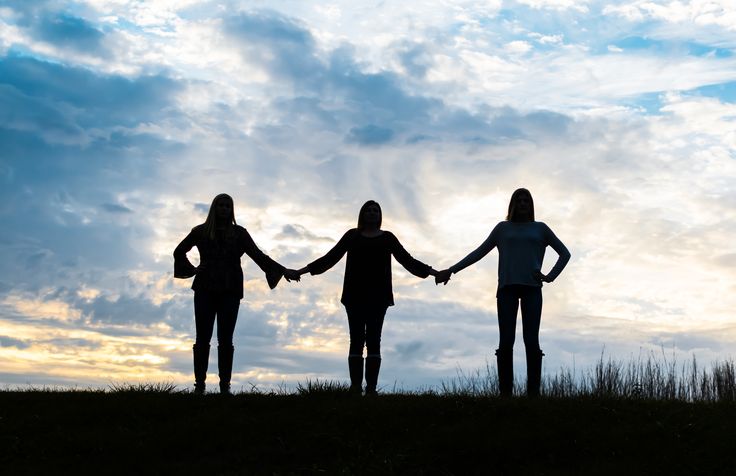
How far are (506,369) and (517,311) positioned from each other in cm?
84

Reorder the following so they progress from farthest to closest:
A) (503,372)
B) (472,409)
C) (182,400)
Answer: (503,372)
(182,400)
(472,409)

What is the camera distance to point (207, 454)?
32.9 ft

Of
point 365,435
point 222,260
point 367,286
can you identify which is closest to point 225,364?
point 222,260

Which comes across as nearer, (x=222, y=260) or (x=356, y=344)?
(x=356, y=344)

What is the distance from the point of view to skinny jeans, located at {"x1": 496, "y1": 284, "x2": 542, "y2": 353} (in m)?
12.3

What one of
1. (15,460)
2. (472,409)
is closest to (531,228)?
(472,409)

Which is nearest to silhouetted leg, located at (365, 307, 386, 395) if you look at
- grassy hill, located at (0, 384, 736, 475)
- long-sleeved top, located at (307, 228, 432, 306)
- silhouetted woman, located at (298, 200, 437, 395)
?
silhouetted woman, located at (298, 200, 437, 395)

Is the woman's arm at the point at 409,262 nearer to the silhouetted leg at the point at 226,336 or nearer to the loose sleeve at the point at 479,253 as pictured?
the loose sleeve at the point at 479,253

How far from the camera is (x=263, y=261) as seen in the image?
1350 centimetres

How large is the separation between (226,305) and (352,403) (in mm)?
2614

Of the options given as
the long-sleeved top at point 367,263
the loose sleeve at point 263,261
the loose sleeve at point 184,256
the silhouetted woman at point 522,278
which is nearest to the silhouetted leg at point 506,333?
the silhouetted woman at point 522,278

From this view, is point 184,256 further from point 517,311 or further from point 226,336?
point 517,311

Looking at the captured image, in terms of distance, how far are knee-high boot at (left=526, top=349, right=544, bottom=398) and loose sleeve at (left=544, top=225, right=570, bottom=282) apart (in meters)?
1.24

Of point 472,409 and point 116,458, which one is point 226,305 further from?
point 472,409
